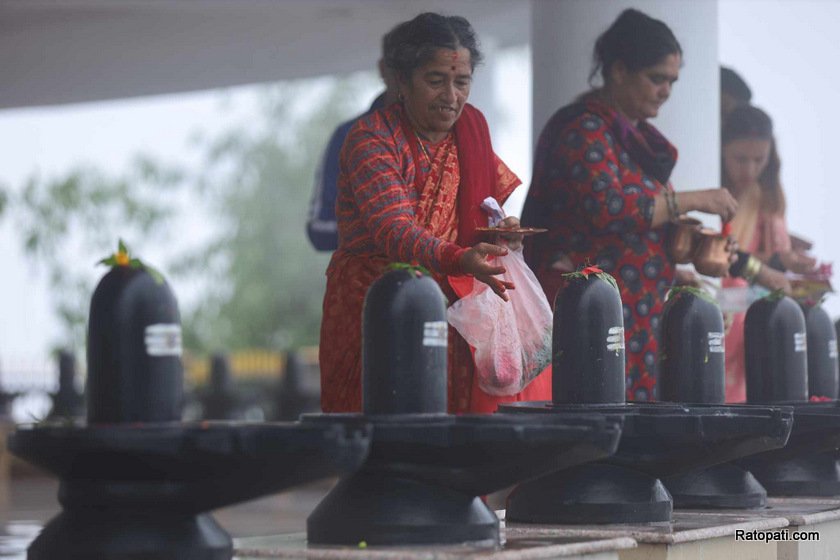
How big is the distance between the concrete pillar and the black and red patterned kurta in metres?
0.56

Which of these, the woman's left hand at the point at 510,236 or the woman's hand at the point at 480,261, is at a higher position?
the woman's left hand at the point at 510,236

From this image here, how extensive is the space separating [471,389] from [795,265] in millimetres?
Answer: 2898

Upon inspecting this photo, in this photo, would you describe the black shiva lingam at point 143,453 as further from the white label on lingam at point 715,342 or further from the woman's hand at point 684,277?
the woman's hand at point 684,277

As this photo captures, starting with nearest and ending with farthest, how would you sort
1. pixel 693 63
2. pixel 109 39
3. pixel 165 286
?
pixel 165 286
pixel 693 63
pixel 109 39

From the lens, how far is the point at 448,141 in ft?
12.0

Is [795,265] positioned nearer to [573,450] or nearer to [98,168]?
[573,450]

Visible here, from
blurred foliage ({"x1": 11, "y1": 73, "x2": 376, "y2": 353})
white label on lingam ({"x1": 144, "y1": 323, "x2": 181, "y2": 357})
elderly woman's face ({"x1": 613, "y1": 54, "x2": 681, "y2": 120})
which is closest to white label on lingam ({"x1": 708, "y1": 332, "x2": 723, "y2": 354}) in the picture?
elderly woman's face ({"x1": 613, "y1": 54, "x2": 681, "y2": 120})

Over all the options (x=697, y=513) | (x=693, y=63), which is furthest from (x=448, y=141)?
(x=693, y=63)

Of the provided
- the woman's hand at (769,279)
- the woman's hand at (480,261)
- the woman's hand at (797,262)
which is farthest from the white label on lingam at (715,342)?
the woman's hand at (797,262)

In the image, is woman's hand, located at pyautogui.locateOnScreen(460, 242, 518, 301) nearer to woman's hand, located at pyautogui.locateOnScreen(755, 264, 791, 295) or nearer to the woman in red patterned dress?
the woman in red patterned dress

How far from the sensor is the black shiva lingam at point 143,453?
7.50 feet

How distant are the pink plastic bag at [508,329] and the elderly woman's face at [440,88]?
1.31 feet

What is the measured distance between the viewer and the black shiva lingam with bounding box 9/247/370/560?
7.50ft

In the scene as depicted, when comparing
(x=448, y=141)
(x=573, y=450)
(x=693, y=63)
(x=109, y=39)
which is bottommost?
(x=573, y=450)
